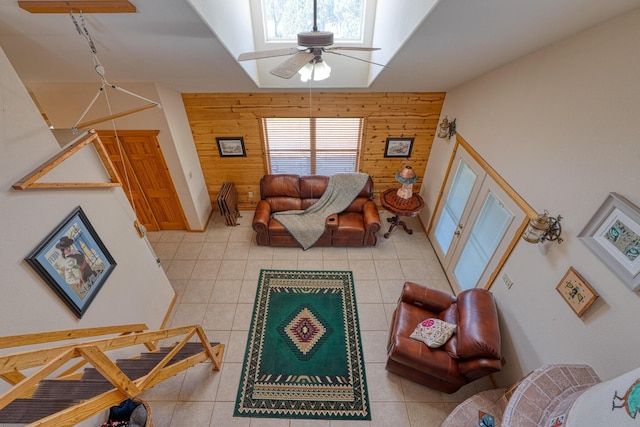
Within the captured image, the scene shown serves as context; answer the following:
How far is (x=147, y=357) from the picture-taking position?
249cm

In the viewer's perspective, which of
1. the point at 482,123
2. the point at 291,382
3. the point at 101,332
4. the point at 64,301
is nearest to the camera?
the point at 64,301

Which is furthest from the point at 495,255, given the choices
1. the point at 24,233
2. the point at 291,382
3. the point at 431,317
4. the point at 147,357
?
the point at 24,233

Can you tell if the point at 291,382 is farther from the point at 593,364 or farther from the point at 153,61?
the point at 153,61

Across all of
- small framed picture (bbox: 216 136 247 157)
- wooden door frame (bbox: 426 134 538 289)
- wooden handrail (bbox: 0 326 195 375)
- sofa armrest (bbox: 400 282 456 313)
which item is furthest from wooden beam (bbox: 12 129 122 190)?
wooden door frame (bbox: 426 134 538 289)

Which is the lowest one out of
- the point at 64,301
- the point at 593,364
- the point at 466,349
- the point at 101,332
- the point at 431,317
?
the point at 431,317

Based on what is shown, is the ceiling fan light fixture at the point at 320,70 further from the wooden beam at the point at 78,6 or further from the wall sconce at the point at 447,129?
the wall sconce at the point at 447,129

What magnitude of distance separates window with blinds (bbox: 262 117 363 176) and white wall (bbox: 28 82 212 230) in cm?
139

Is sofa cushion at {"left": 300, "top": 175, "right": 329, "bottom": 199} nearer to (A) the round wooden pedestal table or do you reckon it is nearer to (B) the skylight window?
(A) the round wooden pedestal table

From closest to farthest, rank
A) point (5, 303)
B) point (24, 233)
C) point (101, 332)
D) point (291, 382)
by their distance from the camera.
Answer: point (5, 303) → point (24, 233) → point (101, 332) → point (291, 382)

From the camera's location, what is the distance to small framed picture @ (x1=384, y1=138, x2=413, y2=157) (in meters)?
5.08

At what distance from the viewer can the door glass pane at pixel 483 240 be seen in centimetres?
310

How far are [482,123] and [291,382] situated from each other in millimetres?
3896

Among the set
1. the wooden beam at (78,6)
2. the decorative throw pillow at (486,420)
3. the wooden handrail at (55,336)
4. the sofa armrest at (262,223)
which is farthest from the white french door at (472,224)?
the wooden handrail at (55,336)

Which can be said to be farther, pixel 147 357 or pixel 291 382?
pixel 291 382
